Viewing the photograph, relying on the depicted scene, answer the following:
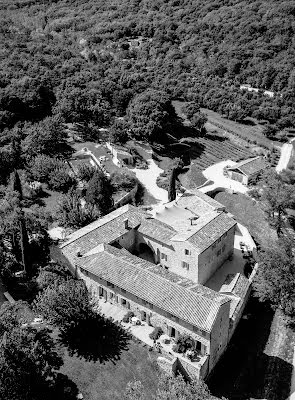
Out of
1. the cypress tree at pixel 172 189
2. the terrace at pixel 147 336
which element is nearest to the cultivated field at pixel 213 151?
the cypress tree at pixel 172 189

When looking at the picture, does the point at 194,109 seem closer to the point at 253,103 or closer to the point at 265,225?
the point at 253,103

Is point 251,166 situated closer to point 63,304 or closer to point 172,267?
point 172,267

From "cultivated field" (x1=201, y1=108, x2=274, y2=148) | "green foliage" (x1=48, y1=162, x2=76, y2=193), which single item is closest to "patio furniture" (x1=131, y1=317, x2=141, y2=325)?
"green foliage" (x1=48, y1=162, x2=76, y2=193)

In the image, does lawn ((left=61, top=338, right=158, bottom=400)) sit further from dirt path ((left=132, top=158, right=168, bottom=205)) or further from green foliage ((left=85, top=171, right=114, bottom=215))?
dirt path ((left=132, top=158, right=168, bottom=205))

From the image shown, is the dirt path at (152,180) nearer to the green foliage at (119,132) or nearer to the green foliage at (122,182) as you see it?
the green foliage at (122,182)

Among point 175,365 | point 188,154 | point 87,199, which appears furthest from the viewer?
point 188,154

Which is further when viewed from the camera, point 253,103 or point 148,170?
point 253,103

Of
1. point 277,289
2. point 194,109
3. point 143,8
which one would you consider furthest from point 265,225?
point 143,8
